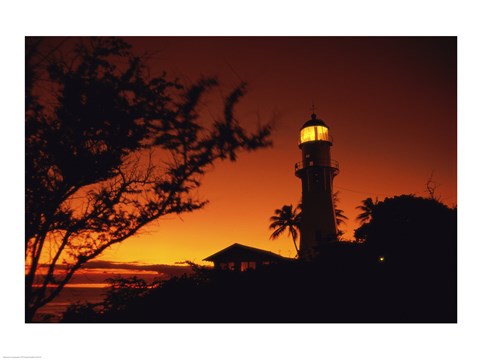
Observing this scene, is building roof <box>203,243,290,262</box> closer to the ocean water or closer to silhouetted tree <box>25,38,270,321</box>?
the ocean water

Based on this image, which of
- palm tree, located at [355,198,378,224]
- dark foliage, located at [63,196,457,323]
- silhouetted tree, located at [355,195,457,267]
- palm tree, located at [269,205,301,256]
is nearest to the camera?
dark foliage, located at [63,196,457,323]

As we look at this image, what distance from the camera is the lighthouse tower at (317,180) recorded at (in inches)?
669

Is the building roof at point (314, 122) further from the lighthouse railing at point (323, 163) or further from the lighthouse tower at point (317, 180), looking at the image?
the lighthouse railing at point (323, 163)

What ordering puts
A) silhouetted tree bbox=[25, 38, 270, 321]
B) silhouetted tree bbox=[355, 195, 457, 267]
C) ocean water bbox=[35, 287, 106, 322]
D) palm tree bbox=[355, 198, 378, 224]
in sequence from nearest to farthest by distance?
silhouetted tree bbox=[25, 38, 270, 321], ocean water bbox=[35, 287, 106, 322], silhouetted tree bbox=[355, 195, 457, 267], palm tree bbox=[355, 198, 378, 224]

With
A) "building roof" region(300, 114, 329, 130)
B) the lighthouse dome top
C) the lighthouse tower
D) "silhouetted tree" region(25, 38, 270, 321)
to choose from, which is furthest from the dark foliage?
"building roof" region(300, 114, 329, 130)

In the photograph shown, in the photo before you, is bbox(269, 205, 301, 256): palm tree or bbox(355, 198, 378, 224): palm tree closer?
bbox(355, 198, 378, 224): palm tree

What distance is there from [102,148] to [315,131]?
1391cm

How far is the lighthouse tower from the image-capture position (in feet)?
55.7

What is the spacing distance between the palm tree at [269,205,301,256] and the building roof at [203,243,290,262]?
12.3m

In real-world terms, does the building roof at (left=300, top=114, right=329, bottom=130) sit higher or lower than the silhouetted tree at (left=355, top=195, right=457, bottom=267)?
higher

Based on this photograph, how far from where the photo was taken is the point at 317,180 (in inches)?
679

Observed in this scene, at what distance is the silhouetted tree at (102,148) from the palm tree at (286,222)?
25.7 meters

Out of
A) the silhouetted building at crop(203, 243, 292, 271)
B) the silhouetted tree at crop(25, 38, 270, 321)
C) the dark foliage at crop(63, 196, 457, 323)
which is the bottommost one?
the silhouetted building at crop(203, 243, 292, 271)

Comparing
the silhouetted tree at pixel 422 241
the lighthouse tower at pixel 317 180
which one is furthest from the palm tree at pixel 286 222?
the silhouetted tree at pixel 422 241
